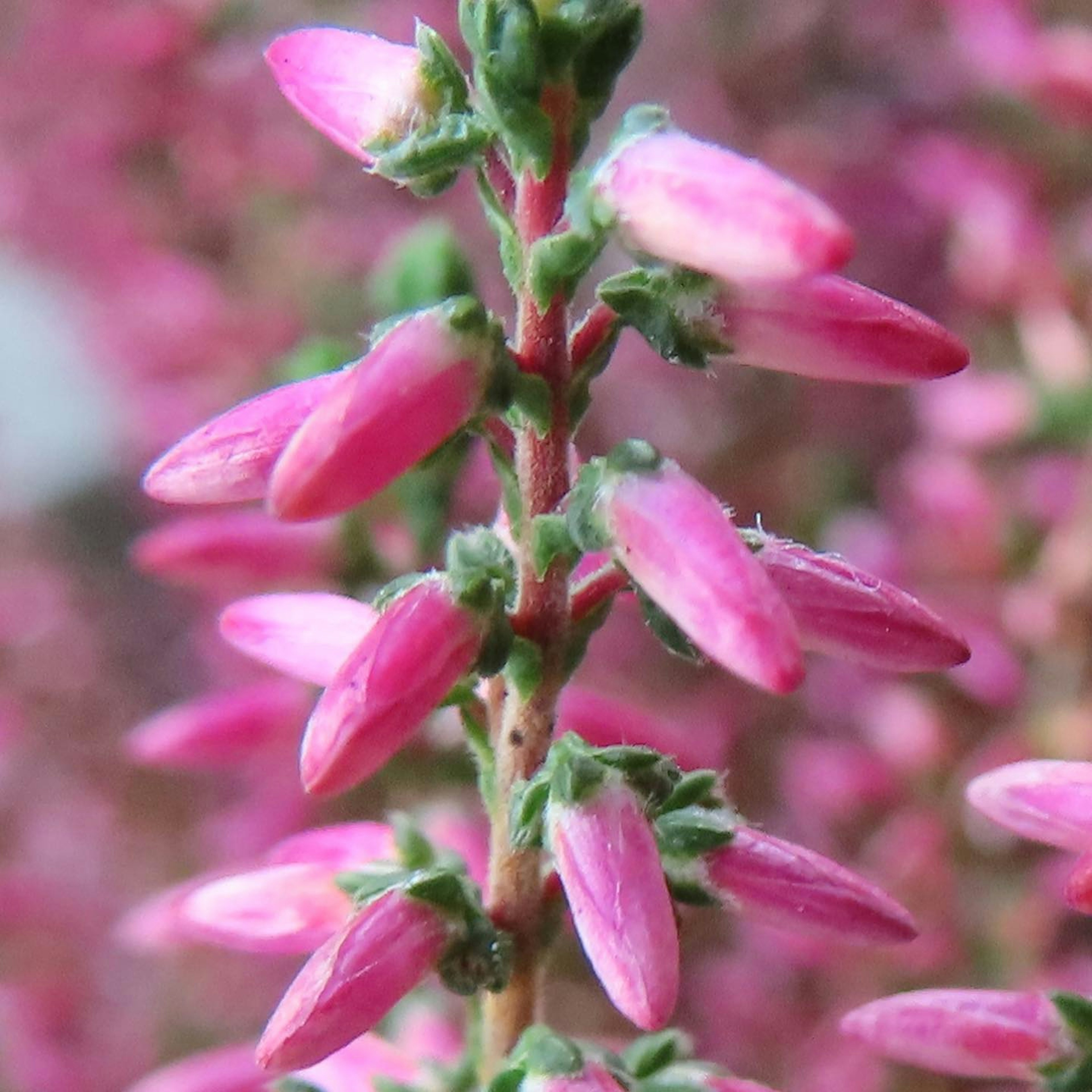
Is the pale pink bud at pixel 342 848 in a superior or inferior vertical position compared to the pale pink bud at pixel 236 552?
inferior

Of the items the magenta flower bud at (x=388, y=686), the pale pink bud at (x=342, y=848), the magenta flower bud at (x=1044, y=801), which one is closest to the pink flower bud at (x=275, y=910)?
the pale pink bud at (x=342, y=848)

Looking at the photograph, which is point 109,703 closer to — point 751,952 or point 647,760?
point 751,952

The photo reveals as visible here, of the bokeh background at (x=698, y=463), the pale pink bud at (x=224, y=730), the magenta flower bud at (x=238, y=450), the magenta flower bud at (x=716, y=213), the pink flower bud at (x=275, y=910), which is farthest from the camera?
the bokeh background at (x=698, y=463)

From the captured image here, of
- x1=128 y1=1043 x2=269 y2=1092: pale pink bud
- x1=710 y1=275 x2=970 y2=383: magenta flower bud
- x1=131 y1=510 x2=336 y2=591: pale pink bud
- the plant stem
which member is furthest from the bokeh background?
x1=710 y1=275 x2=970 y2=383: magenta flower bud

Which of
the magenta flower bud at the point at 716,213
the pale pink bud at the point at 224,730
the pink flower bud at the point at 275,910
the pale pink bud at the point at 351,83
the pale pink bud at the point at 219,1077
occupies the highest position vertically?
the pale pink bud at the point at 351,83

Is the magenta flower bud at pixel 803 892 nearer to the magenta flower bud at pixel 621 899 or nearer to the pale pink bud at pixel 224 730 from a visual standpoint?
the magenta flower bud at pixel 621 899

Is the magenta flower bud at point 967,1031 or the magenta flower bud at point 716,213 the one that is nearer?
the magenta flower bud at point 716,213
